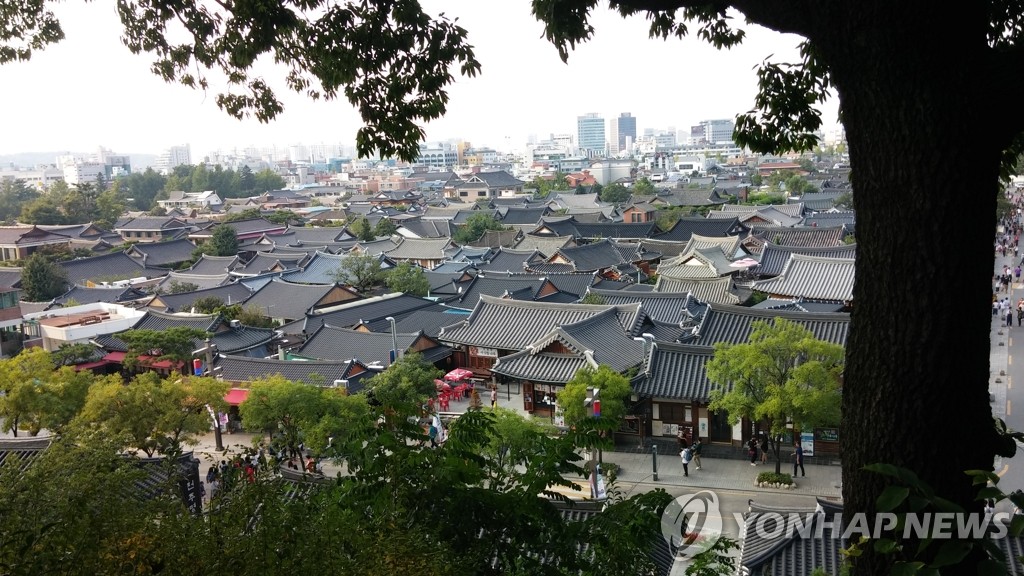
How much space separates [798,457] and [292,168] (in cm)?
17243

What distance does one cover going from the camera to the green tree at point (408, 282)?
113ft

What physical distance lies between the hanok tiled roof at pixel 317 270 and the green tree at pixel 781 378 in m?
26.8

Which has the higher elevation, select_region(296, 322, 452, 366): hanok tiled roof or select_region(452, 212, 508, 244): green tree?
select_region(452, 212, 508, 244): green tree

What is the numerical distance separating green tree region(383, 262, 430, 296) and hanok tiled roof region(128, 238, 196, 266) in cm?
2210

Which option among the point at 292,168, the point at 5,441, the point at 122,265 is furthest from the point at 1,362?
the point at 292,168

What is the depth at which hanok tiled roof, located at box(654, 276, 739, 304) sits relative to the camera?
2953cm

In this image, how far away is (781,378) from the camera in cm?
1566

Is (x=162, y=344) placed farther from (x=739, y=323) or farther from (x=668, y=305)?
(x=739, y=323)

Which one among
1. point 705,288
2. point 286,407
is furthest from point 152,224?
point 286,407

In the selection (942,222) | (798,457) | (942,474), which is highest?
(942,222)

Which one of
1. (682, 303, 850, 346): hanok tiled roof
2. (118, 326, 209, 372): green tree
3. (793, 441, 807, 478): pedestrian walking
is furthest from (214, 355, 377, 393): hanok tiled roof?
(793, 441, 807, 478): pedestrian walking

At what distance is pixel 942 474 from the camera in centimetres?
263

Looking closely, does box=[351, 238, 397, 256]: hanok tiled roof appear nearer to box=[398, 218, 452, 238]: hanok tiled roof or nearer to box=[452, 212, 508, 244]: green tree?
box=[452, 212, 508, 244]: green tree

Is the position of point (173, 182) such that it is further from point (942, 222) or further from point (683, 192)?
point (942, 222)
